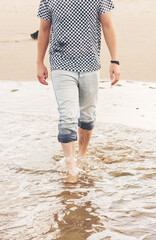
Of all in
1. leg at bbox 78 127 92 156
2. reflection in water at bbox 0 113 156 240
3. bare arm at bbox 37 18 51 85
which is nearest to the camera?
reflection in water at bbox 0 113 156 240

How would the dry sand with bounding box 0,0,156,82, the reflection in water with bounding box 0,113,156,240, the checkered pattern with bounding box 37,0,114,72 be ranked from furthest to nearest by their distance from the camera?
the dry sand with bounding box 0,0,156,82 < the checkered pattern with bounding box 37,0,114,72 < the reflection in water with bounding box 0,113,156,240

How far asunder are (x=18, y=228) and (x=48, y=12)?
1.91m

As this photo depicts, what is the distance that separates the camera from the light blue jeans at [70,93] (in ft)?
11.6

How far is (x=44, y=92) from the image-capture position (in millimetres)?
8289

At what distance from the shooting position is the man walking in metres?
3.49

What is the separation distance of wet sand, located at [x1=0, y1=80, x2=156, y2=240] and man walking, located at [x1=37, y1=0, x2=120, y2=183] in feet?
1.20

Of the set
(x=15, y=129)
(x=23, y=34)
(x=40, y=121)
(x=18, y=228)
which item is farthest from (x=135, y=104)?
(x=23, y=34)

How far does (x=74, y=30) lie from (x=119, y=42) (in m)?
12.0

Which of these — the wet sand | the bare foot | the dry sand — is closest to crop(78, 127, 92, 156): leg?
the wet sand

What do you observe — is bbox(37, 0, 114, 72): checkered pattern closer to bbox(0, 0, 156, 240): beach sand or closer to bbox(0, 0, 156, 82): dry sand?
bbox(0, 0, 156, 240): beach sand

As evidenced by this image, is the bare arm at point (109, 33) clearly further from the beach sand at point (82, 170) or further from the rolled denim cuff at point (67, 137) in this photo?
the beach sand at point (82, 170)

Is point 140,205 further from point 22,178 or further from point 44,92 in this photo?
point 44,92

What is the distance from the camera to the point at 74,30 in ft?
11.5

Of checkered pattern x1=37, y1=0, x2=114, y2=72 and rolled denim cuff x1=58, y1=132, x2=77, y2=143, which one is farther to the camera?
rolled denim cuff x1=58, y1=132, x2=77, y2=143
